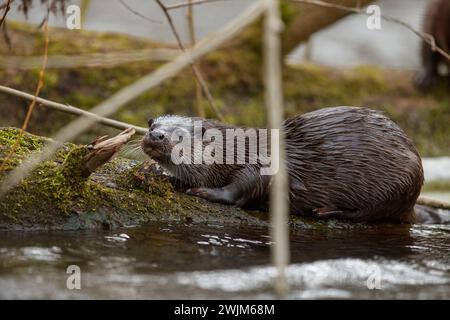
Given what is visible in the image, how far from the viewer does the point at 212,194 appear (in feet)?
18.2

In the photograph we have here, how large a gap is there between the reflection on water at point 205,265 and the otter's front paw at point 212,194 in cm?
39

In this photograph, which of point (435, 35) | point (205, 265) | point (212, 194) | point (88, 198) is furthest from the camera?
point (435, 35)

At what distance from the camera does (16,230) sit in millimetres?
4652

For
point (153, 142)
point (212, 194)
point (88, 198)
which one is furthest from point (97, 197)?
point (212, 194)

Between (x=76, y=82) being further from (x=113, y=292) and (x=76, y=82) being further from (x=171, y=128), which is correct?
(x=113, y=292)

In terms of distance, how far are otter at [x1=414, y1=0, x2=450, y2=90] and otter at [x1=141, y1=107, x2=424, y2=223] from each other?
5.24m

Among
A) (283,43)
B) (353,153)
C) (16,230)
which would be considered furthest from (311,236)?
(283,43)

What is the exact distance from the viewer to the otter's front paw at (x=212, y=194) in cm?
552

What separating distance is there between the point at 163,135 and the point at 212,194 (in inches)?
19.6

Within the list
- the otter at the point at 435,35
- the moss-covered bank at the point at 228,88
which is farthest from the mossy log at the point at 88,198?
the otter at the point at 435,35

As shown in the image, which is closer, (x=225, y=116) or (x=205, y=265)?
(x=205, y=265)

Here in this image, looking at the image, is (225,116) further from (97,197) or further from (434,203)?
(97,197)

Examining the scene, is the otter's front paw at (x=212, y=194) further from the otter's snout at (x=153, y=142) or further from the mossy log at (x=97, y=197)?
→ the otter's snout at (x=153, y=142)

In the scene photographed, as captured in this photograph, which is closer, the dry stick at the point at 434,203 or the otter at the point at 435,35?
the dry stick at the point at 434,203
